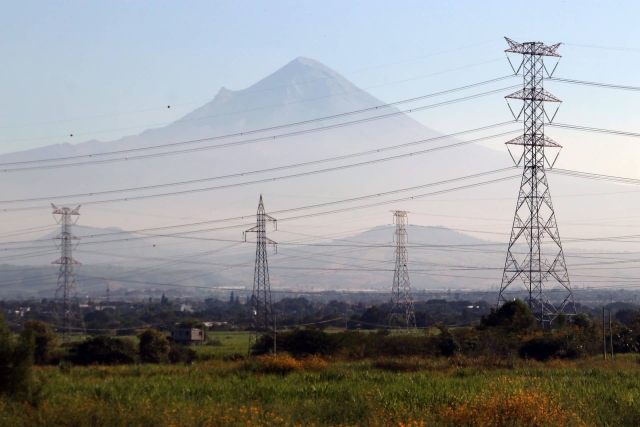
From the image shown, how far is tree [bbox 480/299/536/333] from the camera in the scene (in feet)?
182

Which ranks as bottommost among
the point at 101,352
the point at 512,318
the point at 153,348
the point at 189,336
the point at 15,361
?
the point at 189,336

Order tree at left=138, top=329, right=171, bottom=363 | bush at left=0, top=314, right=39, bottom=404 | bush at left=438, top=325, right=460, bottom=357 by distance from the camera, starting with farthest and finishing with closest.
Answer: tree at left=138, top=329, right=171, bottom=363, bush at left=438, top=325, right=460, bottom=357, bush at left=0, top=314, right=39, bottom=404

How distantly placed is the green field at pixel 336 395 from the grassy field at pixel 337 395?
0.14ft

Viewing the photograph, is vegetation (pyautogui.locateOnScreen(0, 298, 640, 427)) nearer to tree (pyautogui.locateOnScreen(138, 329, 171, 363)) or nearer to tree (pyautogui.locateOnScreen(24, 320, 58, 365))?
tree (pyautogui.locateOnScreen(24, 320, 58, 365))

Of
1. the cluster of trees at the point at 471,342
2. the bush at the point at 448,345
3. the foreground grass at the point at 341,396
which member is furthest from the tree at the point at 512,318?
the foreground grass at the point at 341,396

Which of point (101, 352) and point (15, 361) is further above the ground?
point (15, 361)

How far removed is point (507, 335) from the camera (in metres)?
52.5

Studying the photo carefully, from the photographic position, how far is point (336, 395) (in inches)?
1016

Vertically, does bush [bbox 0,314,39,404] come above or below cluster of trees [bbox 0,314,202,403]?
above

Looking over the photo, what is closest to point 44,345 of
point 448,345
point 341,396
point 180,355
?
point 180,355

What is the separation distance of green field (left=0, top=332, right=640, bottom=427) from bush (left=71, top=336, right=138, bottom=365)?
14.0m

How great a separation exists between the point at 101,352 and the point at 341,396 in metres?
29.0

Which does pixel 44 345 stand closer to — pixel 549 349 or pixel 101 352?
pixel 101 352

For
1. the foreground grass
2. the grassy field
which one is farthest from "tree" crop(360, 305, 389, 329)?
the foreground grass
